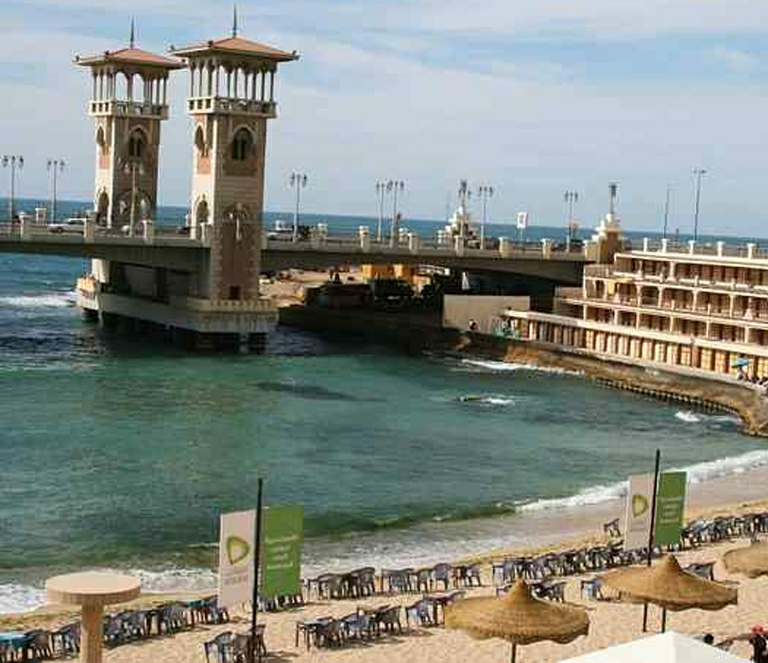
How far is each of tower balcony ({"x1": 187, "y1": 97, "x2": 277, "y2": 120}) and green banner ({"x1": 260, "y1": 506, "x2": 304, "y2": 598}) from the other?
3285 inches

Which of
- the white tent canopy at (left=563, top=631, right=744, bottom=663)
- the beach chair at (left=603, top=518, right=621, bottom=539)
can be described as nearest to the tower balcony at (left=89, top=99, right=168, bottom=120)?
the beach chair at (left=603, top=518, right=621, bottom=539)

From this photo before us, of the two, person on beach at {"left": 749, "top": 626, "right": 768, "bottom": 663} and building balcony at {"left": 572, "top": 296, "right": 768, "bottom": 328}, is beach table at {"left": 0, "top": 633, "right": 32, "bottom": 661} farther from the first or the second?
building balcony at {"left": 572, "top": 296, "right": 768, "bottom": 328}

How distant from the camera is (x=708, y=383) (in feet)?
312

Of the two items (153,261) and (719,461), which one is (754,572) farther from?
(153,261)

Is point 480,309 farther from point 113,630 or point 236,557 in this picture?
point 236,557

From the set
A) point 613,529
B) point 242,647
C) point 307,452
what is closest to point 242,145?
point 307,452

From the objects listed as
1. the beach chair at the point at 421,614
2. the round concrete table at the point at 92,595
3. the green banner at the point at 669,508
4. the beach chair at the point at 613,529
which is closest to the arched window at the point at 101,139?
the beach chair at the point at 613,529

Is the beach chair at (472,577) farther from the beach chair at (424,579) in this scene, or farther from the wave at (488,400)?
the wave at (488,400)

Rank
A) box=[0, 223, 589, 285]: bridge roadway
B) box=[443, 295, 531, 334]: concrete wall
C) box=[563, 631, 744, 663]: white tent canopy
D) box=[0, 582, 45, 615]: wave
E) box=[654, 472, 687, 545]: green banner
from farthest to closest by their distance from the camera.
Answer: box=[443, 295, 531, 334]: concrete wall → box=[0, 223, 589, 285]: bridge roadway → box=[0, 582, 45, 615]: wave → box=[654, 472, 687, 545]: green banner → box=[563, 631, 744, 663]: white tent canopy

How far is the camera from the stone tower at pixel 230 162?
372ft

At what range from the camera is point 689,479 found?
66.6 metres

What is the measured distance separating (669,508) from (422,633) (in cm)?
771

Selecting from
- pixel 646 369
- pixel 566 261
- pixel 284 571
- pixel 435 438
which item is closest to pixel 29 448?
pixel 435 438

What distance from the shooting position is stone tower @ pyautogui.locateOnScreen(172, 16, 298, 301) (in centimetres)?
11325
